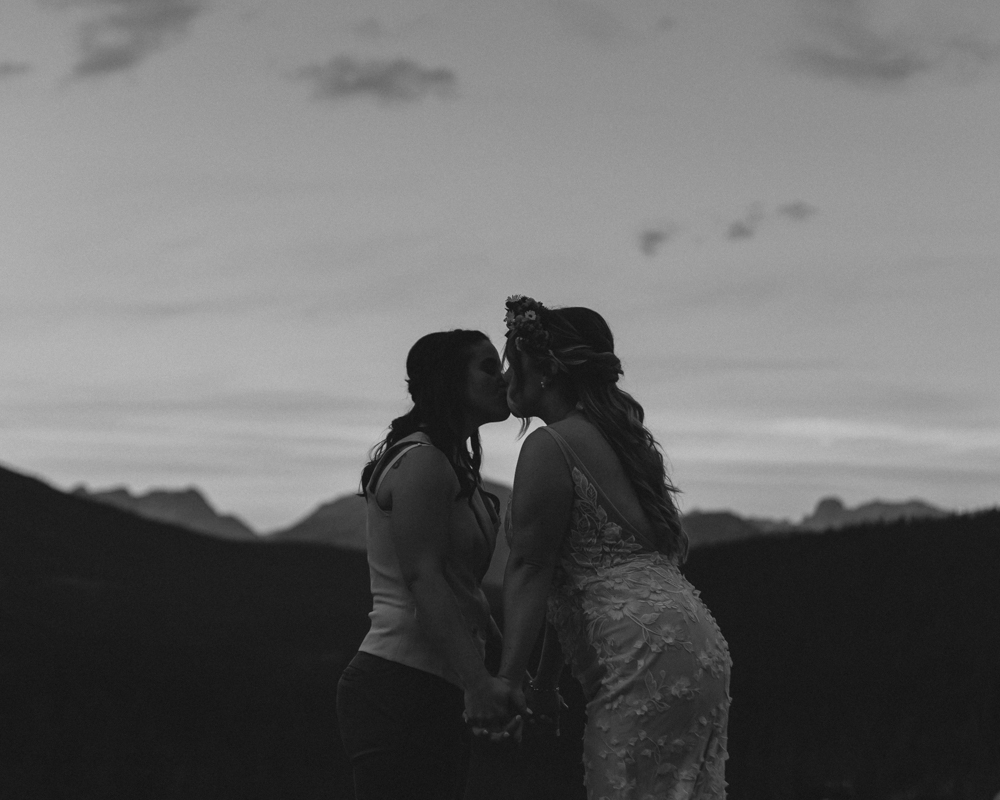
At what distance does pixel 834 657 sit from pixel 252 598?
1764cm

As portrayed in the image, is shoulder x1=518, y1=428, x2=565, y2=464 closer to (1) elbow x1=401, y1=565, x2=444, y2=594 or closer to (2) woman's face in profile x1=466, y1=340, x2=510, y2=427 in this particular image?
(2) woman's face in profile x1=466, y1=340, x2=510, y2=427

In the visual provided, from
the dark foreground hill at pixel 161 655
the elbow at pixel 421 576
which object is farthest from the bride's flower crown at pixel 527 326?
the dark foreground hill at pixel 161 655

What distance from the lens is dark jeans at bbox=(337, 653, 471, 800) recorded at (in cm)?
397

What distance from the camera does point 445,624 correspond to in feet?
13.0

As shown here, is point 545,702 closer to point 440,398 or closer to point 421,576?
point 421,576

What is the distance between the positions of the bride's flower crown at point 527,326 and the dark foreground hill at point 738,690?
2.31 m

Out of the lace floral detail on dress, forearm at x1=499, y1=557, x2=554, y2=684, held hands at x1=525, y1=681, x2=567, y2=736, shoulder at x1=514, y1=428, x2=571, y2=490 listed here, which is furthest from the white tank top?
held hands at x1=525, y1=681, x2=567, y2=736

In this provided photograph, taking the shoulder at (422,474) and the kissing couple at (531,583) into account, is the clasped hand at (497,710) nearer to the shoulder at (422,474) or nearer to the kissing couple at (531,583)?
the kissing couple at (531,583)

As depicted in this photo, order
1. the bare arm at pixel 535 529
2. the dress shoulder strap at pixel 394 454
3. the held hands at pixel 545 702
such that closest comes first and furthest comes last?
1. the dress shoulder strap at pixel 394 454
2. the bare arm at pixel 535 529
3. the held hands at pixel 545 702

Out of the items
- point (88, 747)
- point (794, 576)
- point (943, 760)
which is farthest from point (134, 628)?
point (943, 760)

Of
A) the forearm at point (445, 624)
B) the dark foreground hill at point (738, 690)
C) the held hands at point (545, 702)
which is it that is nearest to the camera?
the forearm at point (445, 624)

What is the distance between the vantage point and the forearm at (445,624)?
3.95 m

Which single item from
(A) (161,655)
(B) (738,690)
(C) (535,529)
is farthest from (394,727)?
(A) (161,655)

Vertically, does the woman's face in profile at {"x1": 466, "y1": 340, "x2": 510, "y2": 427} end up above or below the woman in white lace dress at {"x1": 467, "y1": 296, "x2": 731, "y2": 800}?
above
